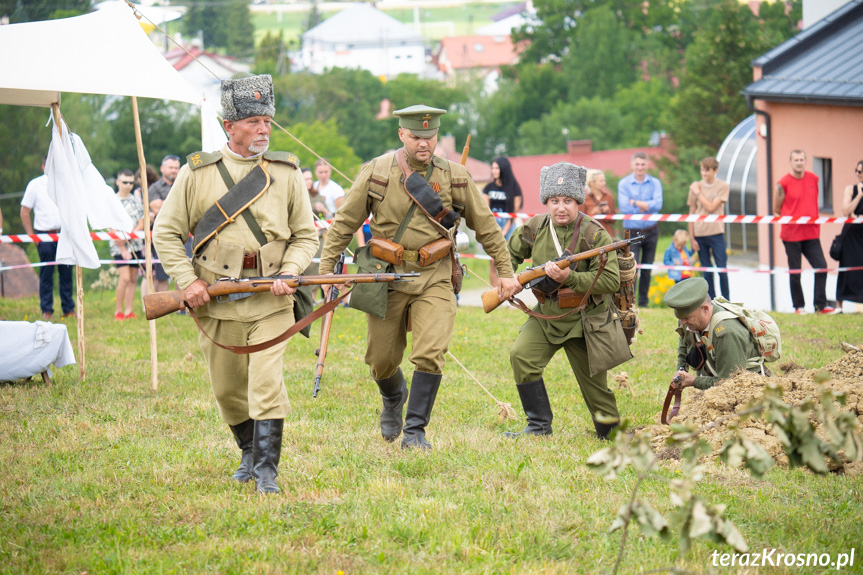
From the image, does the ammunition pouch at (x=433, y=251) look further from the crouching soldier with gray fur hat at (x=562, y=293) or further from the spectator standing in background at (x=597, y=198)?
the spectator standing in background at (x=597, y=198)

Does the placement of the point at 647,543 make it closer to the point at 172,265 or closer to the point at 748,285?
the point at 172,265

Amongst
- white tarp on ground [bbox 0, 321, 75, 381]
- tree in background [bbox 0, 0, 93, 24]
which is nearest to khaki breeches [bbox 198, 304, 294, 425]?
white tarp on ground [bbox 0, 321, 75, 381]

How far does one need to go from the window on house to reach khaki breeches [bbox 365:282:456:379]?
14541 mm

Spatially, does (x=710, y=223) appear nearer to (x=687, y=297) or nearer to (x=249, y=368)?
(x=687, y=297)

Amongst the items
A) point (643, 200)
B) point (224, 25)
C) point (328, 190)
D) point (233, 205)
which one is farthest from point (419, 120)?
point (224, 25)

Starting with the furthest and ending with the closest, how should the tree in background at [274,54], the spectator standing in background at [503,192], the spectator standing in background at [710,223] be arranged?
1. the tree in background at [274,54]
2. the spectator standing in background at [503,192]
3. the spectator standing in background at [710,223]

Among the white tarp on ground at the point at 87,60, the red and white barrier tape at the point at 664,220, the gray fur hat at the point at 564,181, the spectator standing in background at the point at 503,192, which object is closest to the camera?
the gray fur hat at the point at 564,181

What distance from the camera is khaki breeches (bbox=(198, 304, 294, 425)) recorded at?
5.32 metres

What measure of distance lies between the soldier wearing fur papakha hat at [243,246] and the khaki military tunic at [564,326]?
6.61 ft

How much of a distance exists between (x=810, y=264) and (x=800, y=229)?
528 mm

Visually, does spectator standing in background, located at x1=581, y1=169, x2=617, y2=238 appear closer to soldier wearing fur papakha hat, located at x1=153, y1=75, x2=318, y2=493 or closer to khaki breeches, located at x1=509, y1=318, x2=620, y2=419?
khaki breeches, located at x1=509, y1=318, x2=620, y2=419

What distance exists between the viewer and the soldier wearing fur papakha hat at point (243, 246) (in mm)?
5328

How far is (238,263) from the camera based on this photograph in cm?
534

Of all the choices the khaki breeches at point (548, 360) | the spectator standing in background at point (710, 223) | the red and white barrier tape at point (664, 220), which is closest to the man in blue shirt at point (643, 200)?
the red and white barrier tape at point (664, 220)
